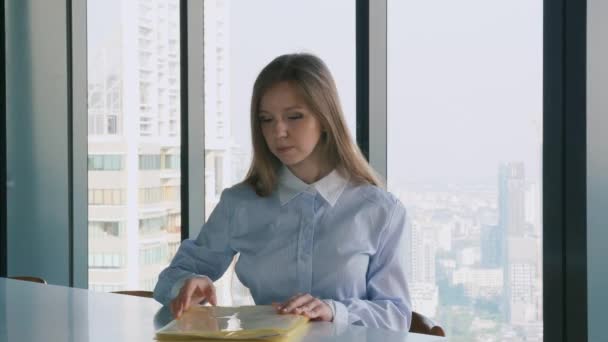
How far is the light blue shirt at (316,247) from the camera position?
165 cm

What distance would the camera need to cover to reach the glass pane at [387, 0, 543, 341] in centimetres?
224

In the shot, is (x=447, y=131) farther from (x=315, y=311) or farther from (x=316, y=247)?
(x=315, y=311)

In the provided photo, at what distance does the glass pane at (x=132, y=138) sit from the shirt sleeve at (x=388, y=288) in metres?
2.02

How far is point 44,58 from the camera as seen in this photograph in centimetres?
427

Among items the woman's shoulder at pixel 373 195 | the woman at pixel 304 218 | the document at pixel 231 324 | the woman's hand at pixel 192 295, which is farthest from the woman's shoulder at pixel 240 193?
the document at pixel 231 324

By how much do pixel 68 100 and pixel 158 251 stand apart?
1.03 meters

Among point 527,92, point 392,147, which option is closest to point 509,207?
point 527,92

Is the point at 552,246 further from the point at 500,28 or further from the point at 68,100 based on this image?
the point at 68,100

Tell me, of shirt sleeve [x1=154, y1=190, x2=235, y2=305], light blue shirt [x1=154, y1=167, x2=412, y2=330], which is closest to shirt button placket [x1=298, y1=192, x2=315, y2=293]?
light blue shirt [x1=154, y1=167, x2=412, y2=330]

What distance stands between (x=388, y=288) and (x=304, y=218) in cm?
23

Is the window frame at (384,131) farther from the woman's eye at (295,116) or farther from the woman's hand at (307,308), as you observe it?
the woman's hand at (307,308)

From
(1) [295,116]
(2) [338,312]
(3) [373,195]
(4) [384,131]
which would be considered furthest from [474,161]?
(2) [338,312]

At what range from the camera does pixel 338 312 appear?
1.39m

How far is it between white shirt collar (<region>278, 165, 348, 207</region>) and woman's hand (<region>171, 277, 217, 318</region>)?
0.32 m
